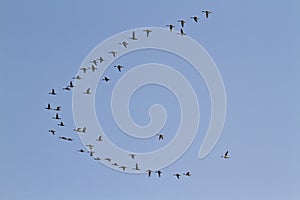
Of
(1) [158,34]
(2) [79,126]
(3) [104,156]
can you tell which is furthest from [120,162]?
(1) [158,34]

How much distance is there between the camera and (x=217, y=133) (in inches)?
89.7

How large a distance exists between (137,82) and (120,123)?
195 millimetres

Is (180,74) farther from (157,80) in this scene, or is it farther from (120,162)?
(120,162)

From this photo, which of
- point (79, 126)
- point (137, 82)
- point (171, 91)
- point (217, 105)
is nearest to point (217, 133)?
point (217, 105)

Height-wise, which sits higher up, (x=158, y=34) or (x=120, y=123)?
(x=158, y=34)

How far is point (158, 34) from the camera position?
231 cm

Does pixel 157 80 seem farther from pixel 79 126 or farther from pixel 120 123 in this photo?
pixel 79 126

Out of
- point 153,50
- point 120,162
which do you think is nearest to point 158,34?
point 153,50

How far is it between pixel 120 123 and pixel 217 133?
16.7 inches

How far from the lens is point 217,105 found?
2303 mm

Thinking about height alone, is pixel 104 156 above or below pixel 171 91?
below

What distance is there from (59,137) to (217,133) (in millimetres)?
A: 684

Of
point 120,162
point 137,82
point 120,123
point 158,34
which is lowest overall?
point 120,162

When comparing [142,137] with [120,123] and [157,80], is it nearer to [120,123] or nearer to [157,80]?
[120,123]
